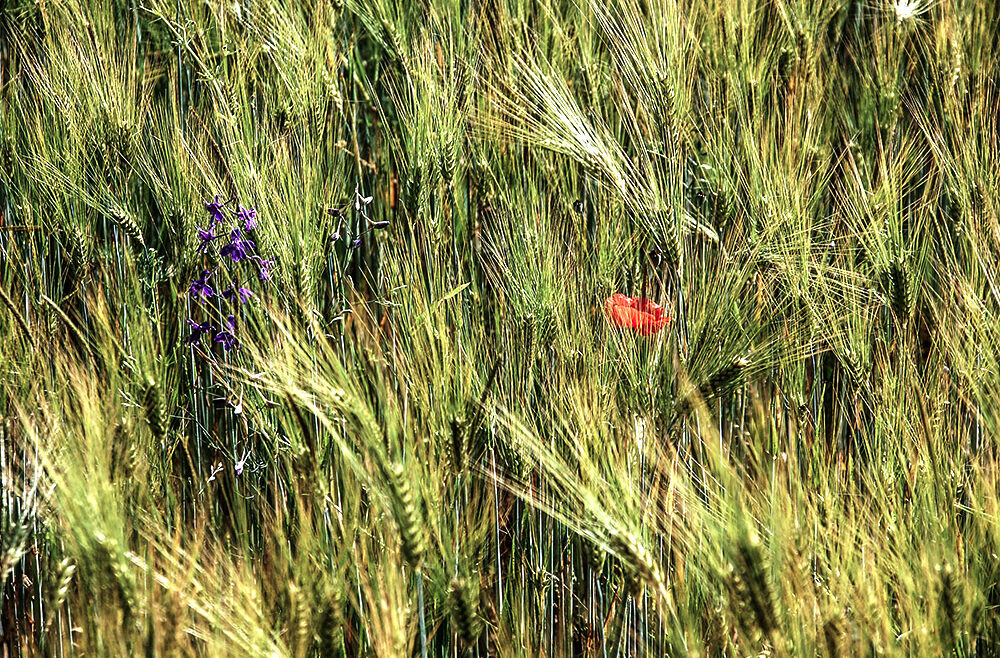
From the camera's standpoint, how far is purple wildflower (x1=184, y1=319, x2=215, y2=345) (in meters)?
1.18

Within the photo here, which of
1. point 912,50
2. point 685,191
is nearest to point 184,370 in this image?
point 685,191

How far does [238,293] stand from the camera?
106 centimetres

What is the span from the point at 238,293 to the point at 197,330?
19 cm

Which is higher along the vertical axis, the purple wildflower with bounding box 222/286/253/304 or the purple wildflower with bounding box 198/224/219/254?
the purple wildflower with bounding box 198/224/219/254

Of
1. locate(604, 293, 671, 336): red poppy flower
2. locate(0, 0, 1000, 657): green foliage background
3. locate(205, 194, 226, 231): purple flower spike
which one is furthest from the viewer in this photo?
locate(205, 194, 226, 231): purple flower spike

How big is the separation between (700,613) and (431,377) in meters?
0.37

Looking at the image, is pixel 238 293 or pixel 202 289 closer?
pixel 238 293

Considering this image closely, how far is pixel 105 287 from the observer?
127 centimetres

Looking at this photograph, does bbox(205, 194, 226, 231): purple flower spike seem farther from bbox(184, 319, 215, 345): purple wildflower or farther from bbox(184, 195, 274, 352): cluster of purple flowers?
bbox(184, 319, 215, 345): purple wildflower

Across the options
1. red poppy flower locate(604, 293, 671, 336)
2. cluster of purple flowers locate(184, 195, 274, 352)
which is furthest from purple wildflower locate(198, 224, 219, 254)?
red poppy flower locate(604, 293, 671, 336)

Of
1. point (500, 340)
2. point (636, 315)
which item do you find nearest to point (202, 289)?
point (500, 340)

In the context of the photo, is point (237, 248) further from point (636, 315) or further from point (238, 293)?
point (636, 315)

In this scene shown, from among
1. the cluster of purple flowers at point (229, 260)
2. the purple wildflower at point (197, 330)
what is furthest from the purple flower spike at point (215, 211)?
the purple wildflower at point (197, 330)

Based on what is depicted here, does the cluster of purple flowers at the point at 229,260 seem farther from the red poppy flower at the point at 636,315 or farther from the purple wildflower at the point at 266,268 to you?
the red poppy flower at the point at 636,315
